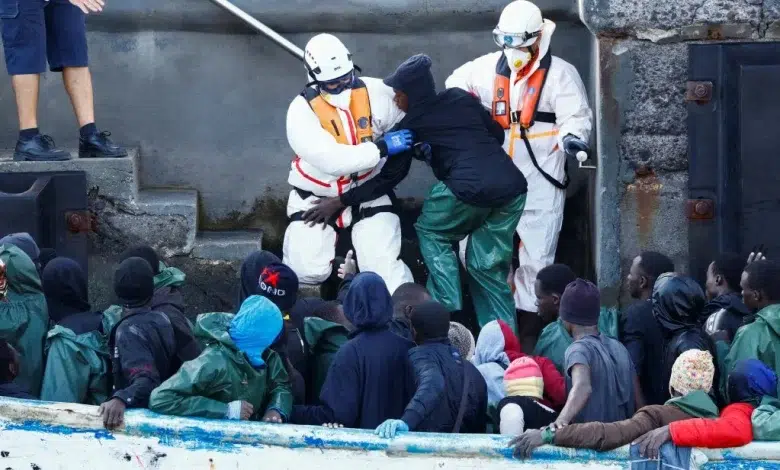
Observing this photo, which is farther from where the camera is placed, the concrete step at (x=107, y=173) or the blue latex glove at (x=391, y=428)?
the concrete step at (x=107, y=173)

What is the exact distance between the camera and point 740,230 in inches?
323

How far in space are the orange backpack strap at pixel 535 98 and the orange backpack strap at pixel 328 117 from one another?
0.95m

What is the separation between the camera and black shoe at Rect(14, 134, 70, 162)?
27.5 ft

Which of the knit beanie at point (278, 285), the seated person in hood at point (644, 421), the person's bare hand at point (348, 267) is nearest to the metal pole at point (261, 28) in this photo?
the person's bare hand at point (348, 267)

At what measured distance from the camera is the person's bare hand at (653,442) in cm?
590

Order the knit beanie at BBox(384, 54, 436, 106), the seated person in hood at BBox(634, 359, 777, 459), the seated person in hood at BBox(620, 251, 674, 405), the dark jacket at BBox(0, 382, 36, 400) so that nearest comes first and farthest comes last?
the seated person in hood at BBox(634, 359, 777, 459) → the dark jacket at BBox(0, 382, 36, 400) → the seated person in hood at BBox(620, 251, 674, 405) → the knit beanie at BBox(384, 54, 436, 106)

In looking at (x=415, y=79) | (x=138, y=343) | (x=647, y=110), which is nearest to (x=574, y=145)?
(x=647, y=110)

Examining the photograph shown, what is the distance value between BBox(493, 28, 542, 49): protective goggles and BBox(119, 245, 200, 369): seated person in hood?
2.17 m

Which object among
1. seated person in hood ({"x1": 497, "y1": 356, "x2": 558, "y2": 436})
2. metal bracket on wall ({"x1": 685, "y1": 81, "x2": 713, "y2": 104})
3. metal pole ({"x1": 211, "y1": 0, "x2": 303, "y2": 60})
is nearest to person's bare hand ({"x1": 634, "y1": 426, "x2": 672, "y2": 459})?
seated person in hood ({"x1": 497, "y1": 356, "x2": 558, "y2": 436})

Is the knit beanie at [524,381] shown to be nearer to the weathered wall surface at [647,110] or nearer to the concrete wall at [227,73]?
the weathered wall surface at [647,110]

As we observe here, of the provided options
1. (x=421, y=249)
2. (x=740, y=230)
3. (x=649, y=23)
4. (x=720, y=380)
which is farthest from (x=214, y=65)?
(x=720, y=380)

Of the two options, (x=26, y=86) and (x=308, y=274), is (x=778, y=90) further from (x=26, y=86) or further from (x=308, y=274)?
(x=26, y=86)

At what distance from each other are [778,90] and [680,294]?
184 cm

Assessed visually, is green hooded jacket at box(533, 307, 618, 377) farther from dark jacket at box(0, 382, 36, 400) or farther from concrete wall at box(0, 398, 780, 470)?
dark jacket at box(0, 382, 36, 400)
